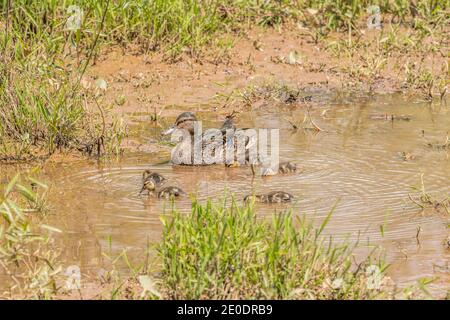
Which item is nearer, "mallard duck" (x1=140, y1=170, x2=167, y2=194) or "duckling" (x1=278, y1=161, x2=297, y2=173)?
"mallard duck" (x1=140, y1=170, x2=167, y2=194)

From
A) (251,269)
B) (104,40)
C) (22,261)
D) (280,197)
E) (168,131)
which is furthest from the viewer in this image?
(104,40)

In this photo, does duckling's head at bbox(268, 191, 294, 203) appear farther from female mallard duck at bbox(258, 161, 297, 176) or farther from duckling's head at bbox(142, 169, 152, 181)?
duckling's head at bbox(142, 169, 152, 181)

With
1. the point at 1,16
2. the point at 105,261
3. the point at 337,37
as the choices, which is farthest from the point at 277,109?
the point at 105,261

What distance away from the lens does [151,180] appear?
7797 millimetres

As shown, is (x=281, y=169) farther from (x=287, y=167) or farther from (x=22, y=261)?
(x=22, y=261)

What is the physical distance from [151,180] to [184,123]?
1.69 meters

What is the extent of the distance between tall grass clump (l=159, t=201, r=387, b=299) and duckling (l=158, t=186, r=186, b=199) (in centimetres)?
193

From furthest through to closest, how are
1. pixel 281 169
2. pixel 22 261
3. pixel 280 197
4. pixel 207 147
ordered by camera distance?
1. pixel 207 147
2. pixel 281 169
3. pixel 280 197
4. pixel 22 261

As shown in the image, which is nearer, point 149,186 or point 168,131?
point 149,186

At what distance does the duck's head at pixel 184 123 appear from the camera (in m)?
9.34

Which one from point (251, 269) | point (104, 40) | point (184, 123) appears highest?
point (104, 40)

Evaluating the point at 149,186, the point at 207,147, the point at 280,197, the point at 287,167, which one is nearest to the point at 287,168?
the point at 287,167

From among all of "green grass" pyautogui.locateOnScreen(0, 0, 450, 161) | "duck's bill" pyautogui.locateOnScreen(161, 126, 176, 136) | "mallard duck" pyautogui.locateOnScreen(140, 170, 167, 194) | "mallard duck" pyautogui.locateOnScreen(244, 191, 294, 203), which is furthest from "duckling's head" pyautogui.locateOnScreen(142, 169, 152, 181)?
"duck's bill" pyautogui.locateOnScreen(161, 126, 176, 136)

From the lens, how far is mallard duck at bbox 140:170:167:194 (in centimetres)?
773
